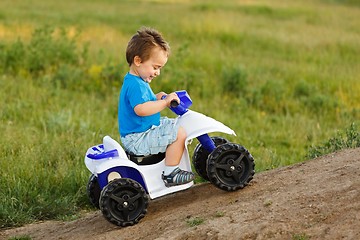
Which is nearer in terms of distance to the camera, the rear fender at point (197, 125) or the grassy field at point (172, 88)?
the rear fender at point (197, 125)

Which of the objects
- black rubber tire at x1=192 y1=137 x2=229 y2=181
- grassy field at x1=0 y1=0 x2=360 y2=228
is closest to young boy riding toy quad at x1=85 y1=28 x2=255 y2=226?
black rubber tire at x1=192 y1=137 x2=229 y2=181

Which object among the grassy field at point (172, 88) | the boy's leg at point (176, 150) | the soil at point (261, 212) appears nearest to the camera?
the soil at point (261, 212)

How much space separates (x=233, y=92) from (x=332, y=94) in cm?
161

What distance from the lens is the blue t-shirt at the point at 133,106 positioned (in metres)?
5.55

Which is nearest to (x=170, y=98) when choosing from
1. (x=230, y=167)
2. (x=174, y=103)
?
(x=174, y=103)

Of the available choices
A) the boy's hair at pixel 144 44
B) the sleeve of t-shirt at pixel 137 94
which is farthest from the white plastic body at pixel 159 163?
the boy's hair at pixel 144 44

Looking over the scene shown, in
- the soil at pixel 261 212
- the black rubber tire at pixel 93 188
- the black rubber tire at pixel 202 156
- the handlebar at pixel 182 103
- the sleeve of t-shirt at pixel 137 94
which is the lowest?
the soil at pixel 261 212

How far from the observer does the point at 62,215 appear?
666cm

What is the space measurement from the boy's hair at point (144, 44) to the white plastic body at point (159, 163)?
538 millimetres

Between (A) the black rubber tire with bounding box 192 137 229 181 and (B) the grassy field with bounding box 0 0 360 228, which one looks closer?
(A) the black rubber tire with bounding box 192 137 229 181

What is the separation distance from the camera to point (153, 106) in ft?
17.9

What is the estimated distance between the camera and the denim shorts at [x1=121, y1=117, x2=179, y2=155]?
5539 mm

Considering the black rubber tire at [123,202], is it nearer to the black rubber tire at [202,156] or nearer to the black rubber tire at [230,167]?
the black rubber tire at [230,167]

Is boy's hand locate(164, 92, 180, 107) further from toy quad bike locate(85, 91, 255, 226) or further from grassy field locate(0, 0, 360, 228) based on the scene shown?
grassy field locate(0, 0, 360, 228)
